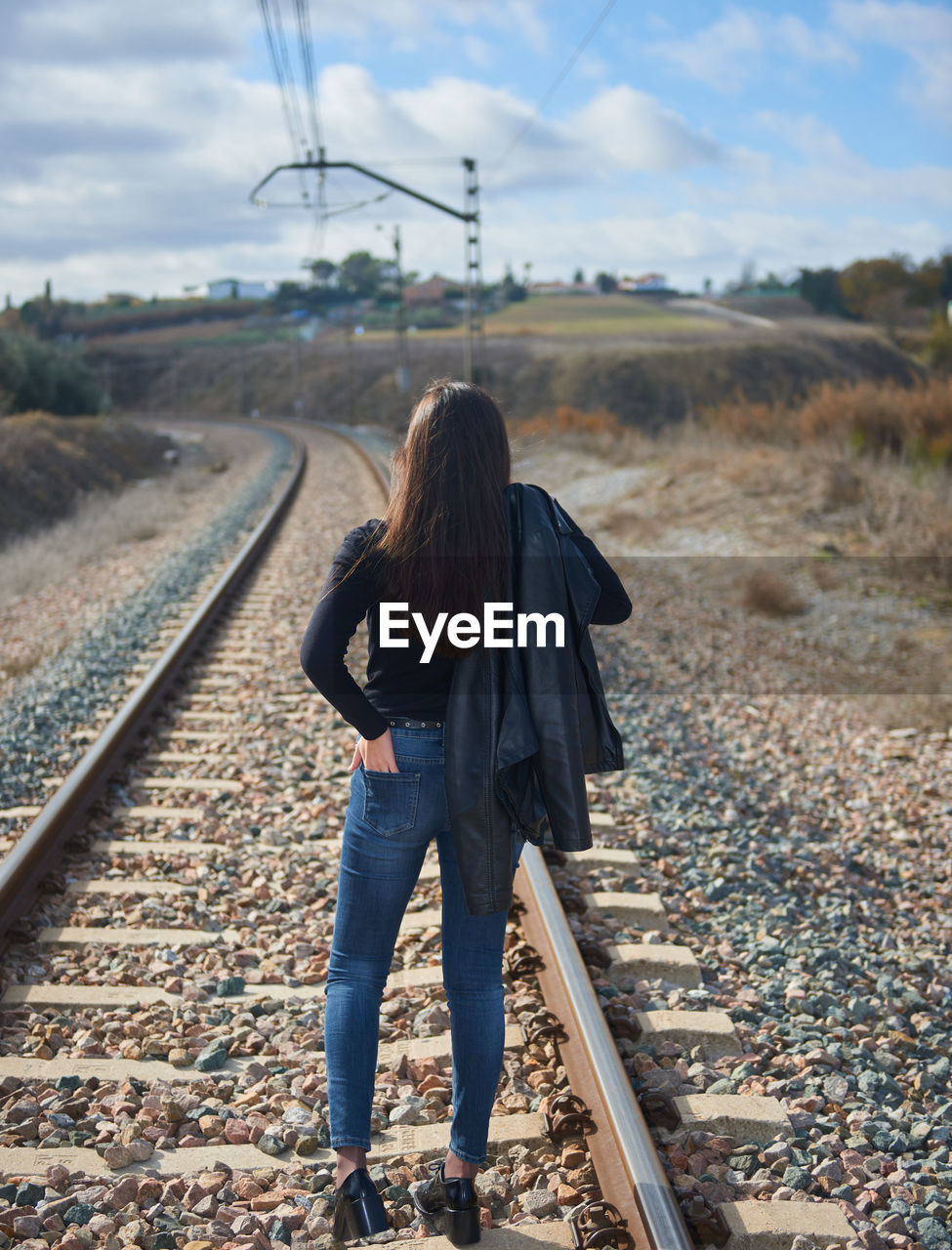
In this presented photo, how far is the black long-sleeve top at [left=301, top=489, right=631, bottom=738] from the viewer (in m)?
2.36

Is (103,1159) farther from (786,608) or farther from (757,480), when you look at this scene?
(757,480)

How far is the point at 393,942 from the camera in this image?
8.29 feet

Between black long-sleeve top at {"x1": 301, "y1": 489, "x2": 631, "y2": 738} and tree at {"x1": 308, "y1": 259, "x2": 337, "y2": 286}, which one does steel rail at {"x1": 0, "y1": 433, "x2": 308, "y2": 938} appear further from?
tree at {"x1": 308, "y1": 259, "x2": 337, "y2": 286}

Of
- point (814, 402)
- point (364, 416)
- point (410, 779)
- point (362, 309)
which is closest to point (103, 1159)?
point (410, 779)

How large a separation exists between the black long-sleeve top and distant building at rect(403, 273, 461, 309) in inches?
4966

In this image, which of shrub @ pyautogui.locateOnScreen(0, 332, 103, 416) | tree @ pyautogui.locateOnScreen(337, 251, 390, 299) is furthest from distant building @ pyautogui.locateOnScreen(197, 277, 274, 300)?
shrub @ pyautogui.locateOnScreen(0, 332, 103, 416)

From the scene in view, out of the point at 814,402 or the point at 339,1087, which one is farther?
the point at 814,402

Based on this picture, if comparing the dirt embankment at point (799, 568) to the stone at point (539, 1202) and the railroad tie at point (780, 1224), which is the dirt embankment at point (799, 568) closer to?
the railroad tie at point (780, 1224)

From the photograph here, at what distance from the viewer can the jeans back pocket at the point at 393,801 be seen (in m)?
2.44

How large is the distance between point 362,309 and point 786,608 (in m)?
121

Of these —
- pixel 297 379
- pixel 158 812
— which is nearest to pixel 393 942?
pixel 158 812

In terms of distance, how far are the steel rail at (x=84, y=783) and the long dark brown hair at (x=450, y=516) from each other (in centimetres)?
262

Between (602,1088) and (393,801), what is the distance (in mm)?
1085

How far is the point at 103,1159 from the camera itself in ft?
9.47
